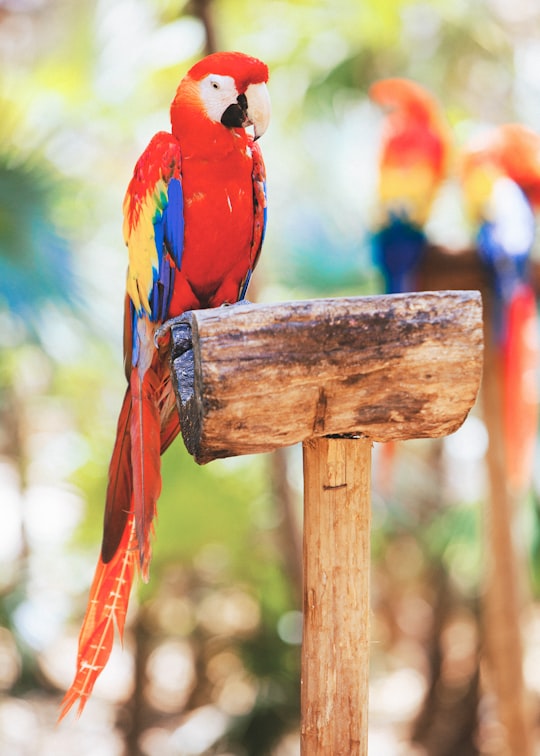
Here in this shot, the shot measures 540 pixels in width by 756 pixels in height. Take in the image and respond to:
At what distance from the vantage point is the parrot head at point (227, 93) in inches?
31.6

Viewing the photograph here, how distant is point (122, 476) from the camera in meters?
0.85

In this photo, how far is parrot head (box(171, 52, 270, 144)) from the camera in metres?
0.80

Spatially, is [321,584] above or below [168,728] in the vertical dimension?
above

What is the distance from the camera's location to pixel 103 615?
2.72 ft

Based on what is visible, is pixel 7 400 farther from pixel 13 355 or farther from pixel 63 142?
pixel 63 142

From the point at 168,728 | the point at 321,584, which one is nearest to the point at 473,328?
the point at 321,584

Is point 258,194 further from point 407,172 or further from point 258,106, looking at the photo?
point 407,172

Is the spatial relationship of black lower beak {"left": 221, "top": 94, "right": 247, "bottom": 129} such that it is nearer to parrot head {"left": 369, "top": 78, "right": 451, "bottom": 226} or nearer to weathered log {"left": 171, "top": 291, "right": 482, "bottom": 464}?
weathered log {"left": 171, "top": 291, "right": 482, "bottom": 464}

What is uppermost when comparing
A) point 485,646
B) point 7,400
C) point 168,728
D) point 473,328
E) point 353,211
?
point 353,211

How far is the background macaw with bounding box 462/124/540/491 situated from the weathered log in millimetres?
925

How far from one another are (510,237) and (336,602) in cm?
105

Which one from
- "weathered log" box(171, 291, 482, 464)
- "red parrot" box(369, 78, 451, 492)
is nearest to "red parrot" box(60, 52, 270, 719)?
"weathered log" box(171, 291, 482, 464)

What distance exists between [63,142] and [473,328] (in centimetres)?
176

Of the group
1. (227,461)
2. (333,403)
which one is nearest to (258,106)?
(333,403)
